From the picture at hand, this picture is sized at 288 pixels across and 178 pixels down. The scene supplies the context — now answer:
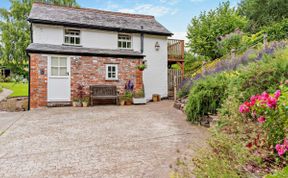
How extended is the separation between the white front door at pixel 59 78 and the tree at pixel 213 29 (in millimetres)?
10056

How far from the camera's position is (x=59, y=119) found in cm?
649

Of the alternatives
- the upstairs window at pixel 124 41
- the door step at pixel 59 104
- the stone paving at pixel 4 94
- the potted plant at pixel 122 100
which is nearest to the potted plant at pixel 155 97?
the potted plant at pixel 122 100

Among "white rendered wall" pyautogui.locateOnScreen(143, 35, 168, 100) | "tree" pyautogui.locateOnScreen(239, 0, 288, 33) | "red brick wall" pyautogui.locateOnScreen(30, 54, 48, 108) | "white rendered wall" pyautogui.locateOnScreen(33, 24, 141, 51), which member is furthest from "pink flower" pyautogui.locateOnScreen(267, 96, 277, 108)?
"tree" pyautogui.locateOnScreen(239, 0, 288, 33)

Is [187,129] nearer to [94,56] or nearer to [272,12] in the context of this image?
[94,56]

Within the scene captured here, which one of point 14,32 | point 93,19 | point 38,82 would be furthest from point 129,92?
point 14,32

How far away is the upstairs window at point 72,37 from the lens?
10492 millimetres

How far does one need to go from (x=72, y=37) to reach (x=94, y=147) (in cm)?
842

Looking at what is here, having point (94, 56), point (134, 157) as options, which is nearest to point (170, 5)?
point (94, 56)

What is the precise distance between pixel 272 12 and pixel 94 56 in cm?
1917

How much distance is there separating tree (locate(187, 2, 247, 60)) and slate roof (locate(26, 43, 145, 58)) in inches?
251

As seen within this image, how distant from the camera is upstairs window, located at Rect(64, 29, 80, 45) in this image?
34.4ft

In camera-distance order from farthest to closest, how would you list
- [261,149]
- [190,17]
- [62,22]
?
[190,17] < [62,22] < [261,149]

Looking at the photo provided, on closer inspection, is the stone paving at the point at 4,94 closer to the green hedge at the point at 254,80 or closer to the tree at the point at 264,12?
the green hedge at the point at 254,80

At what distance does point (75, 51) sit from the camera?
949 cm
